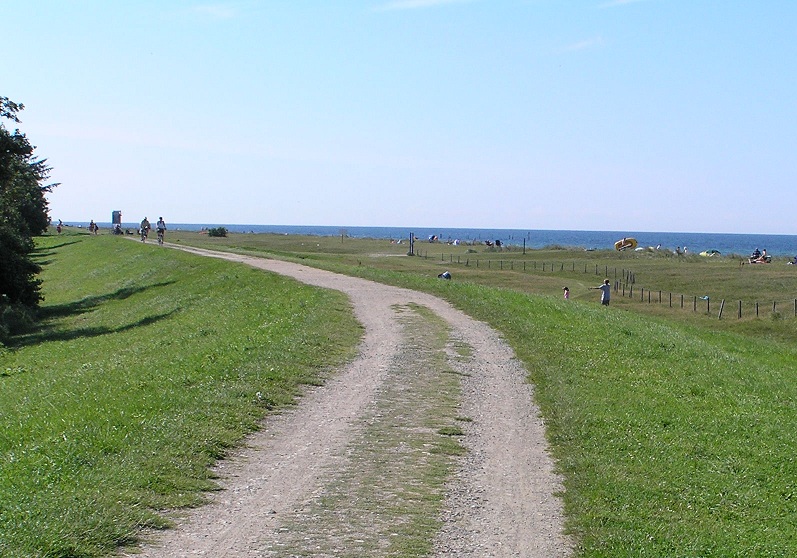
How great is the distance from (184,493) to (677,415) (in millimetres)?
6718

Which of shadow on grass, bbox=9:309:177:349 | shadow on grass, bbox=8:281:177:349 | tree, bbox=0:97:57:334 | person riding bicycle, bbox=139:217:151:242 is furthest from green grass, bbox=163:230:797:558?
person riding bicycle, bbox=139:217:151:242

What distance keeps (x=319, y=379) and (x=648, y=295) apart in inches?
1548

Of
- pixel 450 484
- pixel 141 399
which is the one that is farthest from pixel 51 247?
pixel 450 484

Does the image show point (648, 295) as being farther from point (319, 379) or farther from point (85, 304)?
point (319, 379)

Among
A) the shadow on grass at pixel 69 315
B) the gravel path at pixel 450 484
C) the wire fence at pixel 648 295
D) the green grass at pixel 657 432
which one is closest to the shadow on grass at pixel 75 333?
the shadow on grass at pixel 69 315

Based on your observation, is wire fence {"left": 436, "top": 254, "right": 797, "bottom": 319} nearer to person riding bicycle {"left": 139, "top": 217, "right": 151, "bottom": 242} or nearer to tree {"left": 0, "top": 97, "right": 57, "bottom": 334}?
person riding bicycle {"left": 139, "top": 217, "right": 151, "bottom": 242}

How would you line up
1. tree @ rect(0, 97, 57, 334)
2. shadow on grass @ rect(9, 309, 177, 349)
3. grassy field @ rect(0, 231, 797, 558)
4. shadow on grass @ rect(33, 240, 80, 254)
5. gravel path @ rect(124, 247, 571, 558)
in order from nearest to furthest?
gravel path @ rect(124, 247, 571, 558) < grassy field @ rect(0, 231, 797, 558) < shadow on grass @ rect(9, 309, 177, 349) < tree @ rect(0, 97, 57, 334) < shadow on grass @ rect(33, 240, 80, 254)

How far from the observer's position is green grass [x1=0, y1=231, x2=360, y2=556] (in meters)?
6.51

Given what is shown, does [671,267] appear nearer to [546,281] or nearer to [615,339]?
[546,281]

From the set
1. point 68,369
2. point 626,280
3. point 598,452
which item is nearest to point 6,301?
point 68,369

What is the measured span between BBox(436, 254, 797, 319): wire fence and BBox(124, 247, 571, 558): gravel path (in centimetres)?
2975

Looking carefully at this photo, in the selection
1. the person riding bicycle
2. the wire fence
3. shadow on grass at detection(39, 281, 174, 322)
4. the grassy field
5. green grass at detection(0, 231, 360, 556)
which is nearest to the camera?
green grass at detection(0, 231, 360, 556)

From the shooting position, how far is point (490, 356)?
48.2ft

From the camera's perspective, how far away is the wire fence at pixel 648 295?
3994 cm
